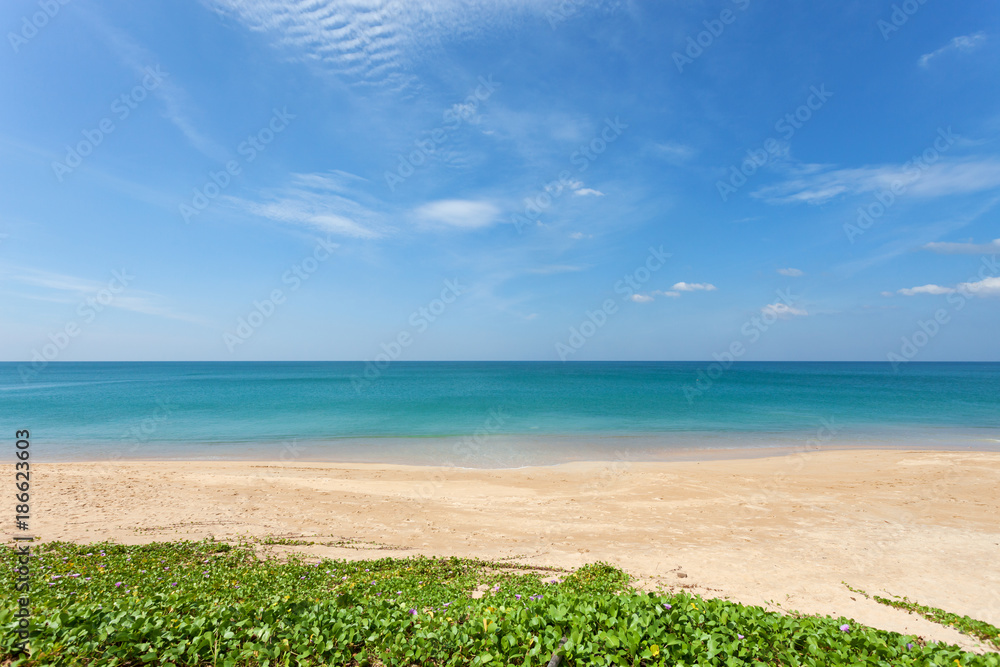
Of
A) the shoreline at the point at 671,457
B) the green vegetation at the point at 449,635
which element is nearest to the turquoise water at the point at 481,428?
the shoreline at the point at 671,457

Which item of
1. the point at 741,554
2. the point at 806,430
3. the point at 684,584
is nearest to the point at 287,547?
the point at 684,584

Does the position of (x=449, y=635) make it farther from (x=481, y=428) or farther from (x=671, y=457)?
(x=481, y=428)

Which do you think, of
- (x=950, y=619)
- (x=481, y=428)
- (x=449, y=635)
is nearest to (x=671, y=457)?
(x=481, y=428)

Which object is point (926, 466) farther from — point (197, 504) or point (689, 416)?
point (197, 504)

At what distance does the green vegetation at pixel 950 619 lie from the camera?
5824 mm

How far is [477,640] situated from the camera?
4043 mm

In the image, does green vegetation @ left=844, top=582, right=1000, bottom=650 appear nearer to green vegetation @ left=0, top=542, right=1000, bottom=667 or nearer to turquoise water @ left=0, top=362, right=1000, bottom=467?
green vegetation @ left=0, top=542, right=1000, bottom=667

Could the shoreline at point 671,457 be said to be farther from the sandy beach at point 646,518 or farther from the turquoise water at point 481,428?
the sandy beach at point 646,518

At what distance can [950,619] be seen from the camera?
261 inches

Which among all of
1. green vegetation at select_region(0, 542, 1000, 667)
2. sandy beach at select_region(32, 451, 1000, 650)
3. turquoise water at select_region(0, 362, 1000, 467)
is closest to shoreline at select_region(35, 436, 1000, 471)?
turquoise water at select_region(0, 362, 1000, 467)

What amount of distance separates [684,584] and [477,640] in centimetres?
599

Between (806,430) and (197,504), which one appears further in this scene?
(806,430)

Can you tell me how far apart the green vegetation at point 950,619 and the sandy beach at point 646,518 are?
9.4 inches

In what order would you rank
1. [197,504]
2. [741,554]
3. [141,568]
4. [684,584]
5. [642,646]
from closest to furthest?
[642,646] → [141,568] → [684,584] → [741,554] → [197,504]
